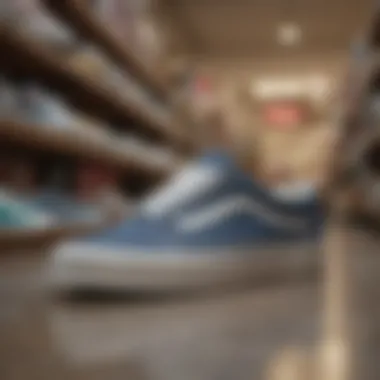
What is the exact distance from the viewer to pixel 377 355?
585mm

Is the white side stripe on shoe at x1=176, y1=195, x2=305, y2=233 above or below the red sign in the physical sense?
below

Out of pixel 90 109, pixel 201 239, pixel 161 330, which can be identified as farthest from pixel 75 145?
pixel 161 330

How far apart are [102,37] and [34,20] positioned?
241 millimetres

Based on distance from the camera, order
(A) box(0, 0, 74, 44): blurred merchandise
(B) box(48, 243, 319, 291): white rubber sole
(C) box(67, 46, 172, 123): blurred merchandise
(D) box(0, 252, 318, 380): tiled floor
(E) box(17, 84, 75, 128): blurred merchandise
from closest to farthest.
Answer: (D) box(0, 252, 318, 380): tiled floor → (B) box(48, 243, 319, 291): white rubber sole → (A) box(0, 0, 74, 44): blurred merchandise → (E) box(17, 84, 75, 128): blurred merchandise → (C) box(67, 46, 172, 123): blurred merchandise

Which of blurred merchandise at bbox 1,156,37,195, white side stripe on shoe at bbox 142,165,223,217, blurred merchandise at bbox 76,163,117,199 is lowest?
white side stripe on shoe at bbox 142,165,223,217

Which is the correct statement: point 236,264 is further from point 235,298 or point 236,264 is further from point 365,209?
point 365,209

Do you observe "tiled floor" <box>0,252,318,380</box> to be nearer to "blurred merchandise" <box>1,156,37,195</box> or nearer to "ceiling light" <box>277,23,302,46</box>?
"blurred merchandise" <box>1,156,37,195</box>

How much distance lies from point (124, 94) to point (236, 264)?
1.89 feet

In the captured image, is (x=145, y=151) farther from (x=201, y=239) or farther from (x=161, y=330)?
(x=161, y=330)

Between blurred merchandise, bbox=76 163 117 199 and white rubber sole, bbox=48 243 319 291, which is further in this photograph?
blurred merchandise, bbox=76 163 117 199

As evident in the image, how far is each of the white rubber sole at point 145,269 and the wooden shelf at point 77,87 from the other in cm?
36

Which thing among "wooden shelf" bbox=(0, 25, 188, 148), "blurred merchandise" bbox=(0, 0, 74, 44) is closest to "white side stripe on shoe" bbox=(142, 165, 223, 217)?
"wooden shelf" bbox=(0, 25, 188, 148)

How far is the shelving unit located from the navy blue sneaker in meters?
0.10

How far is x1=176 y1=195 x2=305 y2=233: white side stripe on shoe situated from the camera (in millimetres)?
858
